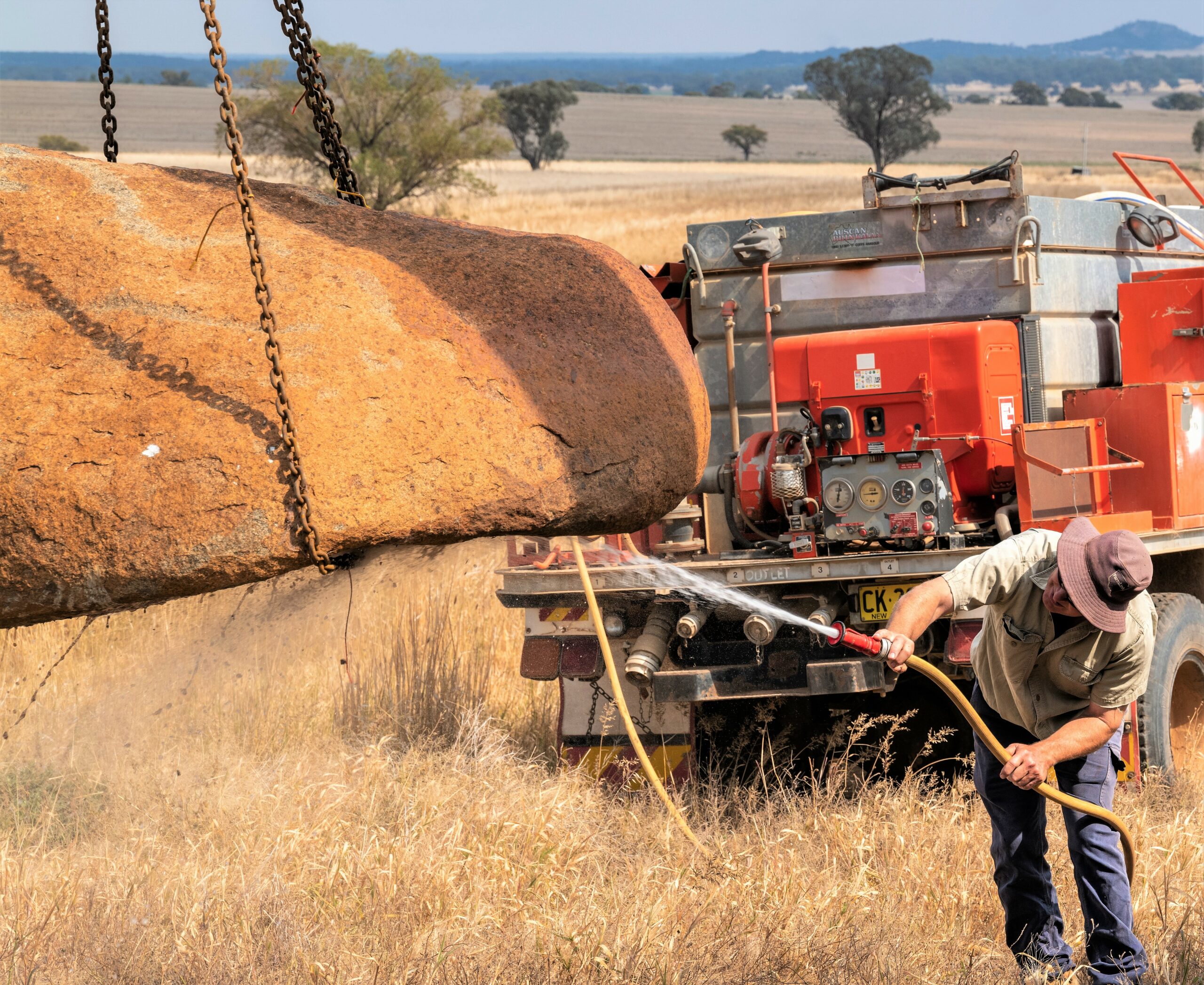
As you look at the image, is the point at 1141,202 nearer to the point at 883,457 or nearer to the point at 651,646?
the point at 883,457

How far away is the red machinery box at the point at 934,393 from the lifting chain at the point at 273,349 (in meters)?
3.61

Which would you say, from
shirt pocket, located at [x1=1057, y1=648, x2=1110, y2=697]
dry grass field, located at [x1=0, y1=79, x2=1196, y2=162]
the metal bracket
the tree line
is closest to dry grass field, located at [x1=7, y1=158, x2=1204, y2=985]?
shirt pocket, located at [x1=1057, y1=648, x2=1110, y2=697]

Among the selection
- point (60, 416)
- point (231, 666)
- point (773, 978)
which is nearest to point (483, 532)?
point (60, 416)

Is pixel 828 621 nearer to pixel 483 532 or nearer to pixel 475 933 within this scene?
pixel 475 933

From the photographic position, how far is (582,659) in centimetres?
598

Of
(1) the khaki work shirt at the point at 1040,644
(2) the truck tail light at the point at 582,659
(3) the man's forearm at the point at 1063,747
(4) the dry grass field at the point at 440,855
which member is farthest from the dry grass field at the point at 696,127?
(3) the man's forearm at the point at 1063,747

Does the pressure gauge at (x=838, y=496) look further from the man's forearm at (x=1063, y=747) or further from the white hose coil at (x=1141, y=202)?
the white hose coil at (x=1141, y=202)

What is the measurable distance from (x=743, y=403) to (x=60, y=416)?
454 cm

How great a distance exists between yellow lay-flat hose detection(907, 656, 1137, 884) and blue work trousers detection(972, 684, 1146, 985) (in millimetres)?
54

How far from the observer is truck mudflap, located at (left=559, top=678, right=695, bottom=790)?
6117 mm

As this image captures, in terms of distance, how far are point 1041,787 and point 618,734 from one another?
2521mm

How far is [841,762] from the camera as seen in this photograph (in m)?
6.05

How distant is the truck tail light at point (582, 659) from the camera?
19.5 ft

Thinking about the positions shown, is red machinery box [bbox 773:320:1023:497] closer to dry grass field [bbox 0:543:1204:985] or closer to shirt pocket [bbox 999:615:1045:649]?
dry grass field [bbox 0:543:1204:985]
